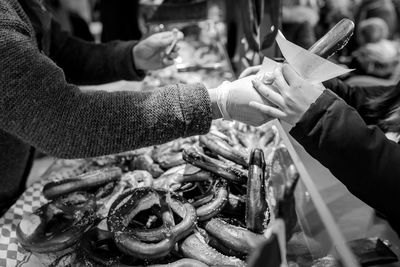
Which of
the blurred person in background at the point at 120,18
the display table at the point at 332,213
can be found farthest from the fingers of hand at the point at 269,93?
the blurred person in background at the point at 120,18

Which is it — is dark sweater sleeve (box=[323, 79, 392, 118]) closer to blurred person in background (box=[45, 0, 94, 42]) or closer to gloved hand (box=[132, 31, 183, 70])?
gloved hand (box=[132, 31, 183, 70])

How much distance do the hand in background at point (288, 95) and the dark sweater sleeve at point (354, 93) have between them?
2.29 ft

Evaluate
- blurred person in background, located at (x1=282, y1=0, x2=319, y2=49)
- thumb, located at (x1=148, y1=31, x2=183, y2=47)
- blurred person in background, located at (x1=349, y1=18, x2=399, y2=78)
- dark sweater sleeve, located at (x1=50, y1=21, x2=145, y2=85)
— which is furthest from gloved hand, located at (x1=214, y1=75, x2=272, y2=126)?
blurred person in background, located at (x1=349, y1=18, x2=399, y2=78)

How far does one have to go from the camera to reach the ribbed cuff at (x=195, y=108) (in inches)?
52.4

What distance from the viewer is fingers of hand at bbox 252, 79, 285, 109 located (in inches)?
50.8

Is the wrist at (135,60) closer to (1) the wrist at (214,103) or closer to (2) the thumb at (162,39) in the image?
(2) the thumb at (162,39)

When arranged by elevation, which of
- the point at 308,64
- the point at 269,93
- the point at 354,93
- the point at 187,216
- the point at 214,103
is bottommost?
the point at 187,216

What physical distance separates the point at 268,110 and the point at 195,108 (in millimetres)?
272

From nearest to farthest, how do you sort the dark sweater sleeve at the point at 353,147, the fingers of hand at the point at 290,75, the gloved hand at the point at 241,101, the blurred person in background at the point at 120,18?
1. the dark sweater sleeve at the point at 353,147
2. the fingers of hand at the point at 290,75
3. the gloved hand at the point at 241,101
4. the blurred person in background at the point at 120,18

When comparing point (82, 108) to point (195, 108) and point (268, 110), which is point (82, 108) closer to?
point (195, 108)

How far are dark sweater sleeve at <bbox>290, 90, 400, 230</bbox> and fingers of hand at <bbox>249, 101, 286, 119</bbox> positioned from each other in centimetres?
9

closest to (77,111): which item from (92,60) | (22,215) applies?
(22,215)

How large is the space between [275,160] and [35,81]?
41.7 inches

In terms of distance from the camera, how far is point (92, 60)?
255cm
